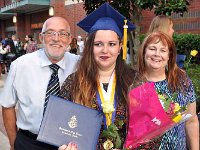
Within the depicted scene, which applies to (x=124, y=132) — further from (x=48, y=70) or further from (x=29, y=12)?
(x=29, y=12)

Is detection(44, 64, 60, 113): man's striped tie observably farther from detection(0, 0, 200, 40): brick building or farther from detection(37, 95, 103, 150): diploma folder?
detection(0, 0, 200, 40): brick building

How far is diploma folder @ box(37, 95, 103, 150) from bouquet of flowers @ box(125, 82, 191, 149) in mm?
224

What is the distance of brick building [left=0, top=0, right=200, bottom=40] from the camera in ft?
33.1

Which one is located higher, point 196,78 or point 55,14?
point 55,14

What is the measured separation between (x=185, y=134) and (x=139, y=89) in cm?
82

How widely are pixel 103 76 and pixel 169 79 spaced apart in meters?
0.59

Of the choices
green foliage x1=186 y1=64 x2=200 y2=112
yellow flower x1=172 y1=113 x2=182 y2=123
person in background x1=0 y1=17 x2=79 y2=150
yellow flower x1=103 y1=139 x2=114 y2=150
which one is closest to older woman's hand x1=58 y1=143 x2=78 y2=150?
yellow flower x1=103 y1=139 x2=114 y2=150

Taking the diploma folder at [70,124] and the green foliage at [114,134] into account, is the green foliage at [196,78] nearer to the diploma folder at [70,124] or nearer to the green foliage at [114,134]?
the green foliage at [114,134]

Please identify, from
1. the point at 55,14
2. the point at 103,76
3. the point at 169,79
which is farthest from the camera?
the point at 55,14

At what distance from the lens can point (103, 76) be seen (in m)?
2.29

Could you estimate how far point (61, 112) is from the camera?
204cm

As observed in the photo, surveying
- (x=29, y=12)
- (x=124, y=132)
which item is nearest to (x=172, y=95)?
(x=124, y=132)

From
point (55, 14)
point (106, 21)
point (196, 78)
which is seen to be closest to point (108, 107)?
point (106, 21)

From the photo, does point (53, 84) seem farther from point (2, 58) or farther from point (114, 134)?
point (2, 58)
